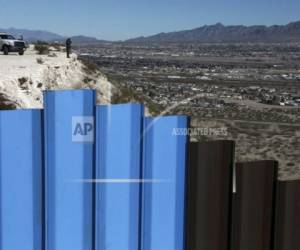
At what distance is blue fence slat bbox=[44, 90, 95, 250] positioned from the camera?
3.48m

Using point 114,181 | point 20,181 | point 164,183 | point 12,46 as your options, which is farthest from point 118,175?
point 12,46

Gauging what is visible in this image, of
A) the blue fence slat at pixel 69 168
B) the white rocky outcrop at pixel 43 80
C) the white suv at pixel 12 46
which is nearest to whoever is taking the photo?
the blue fence slat at pixel 69 168

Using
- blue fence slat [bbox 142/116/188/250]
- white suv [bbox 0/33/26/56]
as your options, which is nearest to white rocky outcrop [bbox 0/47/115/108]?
white suv [bbox 0/33/26/56]

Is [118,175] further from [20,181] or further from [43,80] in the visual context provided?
[43,80]

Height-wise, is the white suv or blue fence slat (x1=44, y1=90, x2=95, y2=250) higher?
the white suv

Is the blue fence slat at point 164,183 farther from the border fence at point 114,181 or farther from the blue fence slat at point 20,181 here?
the blue fence slat at point 20,181

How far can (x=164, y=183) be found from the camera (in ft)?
11.8

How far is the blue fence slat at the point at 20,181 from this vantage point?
11.5ft
